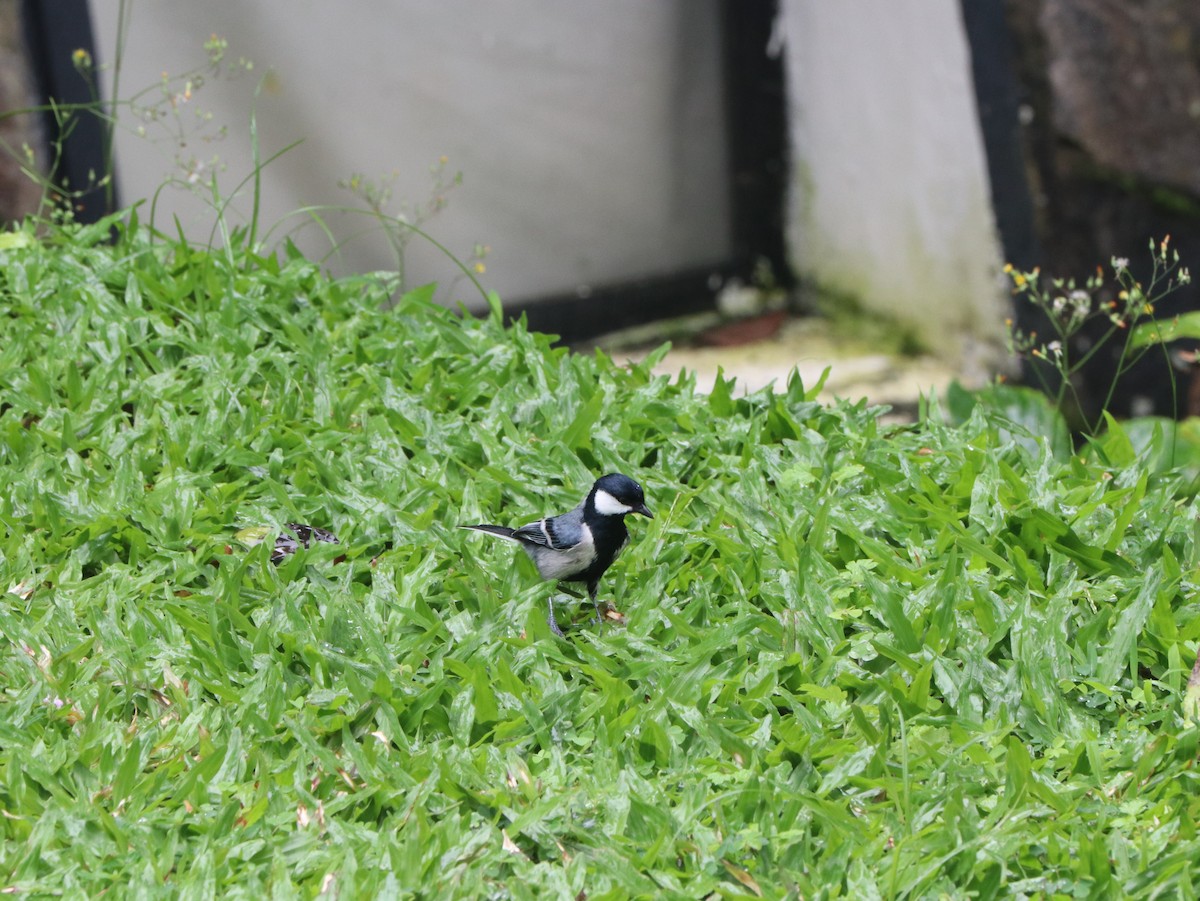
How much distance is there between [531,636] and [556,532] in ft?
0.85

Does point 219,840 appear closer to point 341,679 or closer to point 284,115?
point 341,679

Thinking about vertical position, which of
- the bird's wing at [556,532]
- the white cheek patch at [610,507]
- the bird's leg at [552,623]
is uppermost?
the white cheek patch at [610,507]

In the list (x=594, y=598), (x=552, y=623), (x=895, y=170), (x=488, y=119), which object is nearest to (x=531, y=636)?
(x=552, y=623)

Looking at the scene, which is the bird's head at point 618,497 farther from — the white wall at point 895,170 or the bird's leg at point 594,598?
the white wall at point 895,170

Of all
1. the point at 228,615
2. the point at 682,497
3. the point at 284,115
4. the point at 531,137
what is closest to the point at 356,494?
the point at 228,615

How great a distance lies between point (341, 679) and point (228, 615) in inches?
15.0

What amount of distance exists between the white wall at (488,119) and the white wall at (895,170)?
0.54m

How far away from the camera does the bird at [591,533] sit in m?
3.13

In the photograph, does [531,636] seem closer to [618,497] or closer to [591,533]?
[591,533]

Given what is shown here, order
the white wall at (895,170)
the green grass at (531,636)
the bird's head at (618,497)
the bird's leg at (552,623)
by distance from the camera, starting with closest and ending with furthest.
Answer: the green grass at (531,636), the bird's head at (618,497), the bird's leg at (552,623), the white wall at (895,170)

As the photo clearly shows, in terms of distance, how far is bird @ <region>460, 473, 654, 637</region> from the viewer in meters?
3.13

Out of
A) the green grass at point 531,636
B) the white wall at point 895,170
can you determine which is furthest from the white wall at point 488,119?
the green grass at point 531,636

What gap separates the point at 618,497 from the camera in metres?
3.13

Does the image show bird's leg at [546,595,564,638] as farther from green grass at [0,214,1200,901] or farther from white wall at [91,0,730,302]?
white wall at [91,0,730,302]
